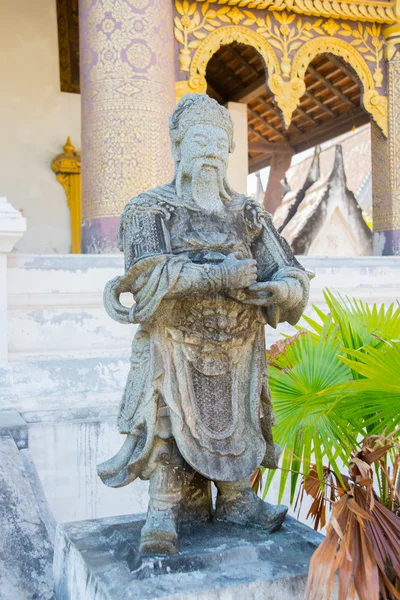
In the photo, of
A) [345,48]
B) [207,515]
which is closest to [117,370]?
[207,515]

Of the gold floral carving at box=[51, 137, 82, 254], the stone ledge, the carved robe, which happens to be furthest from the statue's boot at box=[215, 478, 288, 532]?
the gold floral carving at box=[51, 137, 82, 254]

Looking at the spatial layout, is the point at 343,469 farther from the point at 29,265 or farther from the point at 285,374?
the point at 29,265

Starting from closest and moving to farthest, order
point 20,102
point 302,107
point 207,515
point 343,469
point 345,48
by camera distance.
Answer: point 207,515 < point 343,469 < point 345,48 < point 20,102 < point 302,107

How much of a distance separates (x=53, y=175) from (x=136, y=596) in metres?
8.17

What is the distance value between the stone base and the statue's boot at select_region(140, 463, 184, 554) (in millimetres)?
61

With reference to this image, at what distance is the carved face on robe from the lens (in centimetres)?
257

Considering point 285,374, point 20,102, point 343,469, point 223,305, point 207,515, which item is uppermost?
point 20,102

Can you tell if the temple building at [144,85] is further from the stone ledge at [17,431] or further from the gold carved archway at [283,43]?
the stone ledge at [17,431]

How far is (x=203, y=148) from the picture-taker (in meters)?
2.57

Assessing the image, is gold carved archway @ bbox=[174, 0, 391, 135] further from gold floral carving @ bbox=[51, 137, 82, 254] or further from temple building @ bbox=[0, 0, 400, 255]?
gold floral carving @ bbox=[51, 137, 82, 254]

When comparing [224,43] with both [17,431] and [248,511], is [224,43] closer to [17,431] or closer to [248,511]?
[17,431]

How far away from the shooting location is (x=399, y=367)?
2436 millimetres

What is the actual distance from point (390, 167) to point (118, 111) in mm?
3417

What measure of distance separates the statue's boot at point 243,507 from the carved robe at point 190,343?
0.15m
